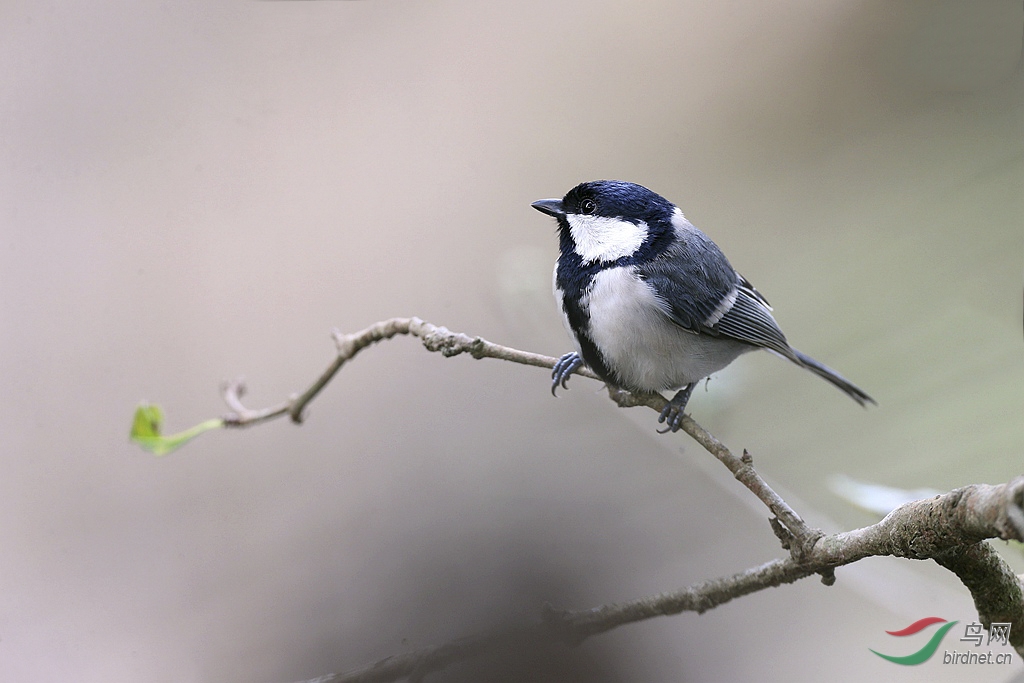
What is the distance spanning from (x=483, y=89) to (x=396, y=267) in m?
0.44

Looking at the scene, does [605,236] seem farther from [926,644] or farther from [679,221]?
[926,644]

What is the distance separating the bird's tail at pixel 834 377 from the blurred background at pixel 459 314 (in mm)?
59

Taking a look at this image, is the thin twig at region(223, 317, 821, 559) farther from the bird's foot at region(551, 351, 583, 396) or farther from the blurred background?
the blurred background

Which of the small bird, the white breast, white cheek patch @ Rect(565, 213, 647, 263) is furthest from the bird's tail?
white cheek patch @ Rect(565, 213, 647, 263)

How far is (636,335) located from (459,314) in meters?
0.68

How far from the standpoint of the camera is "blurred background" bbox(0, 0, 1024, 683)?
876mm

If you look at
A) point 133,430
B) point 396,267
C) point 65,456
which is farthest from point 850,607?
point 65,456

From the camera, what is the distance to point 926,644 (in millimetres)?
729

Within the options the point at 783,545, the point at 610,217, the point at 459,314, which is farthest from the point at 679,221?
the point at 459,314

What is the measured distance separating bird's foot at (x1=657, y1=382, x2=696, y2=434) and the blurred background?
40 mm

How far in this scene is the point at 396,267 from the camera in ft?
5.52

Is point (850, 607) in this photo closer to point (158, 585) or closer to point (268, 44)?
point (158, 585)

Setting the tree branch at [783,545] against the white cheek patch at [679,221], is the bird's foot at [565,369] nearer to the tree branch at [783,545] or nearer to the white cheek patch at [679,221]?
the tree branch at [783,545]

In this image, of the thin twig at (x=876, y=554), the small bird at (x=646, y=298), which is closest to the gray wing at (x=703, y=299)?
the small bird at (x=646, y=298)
